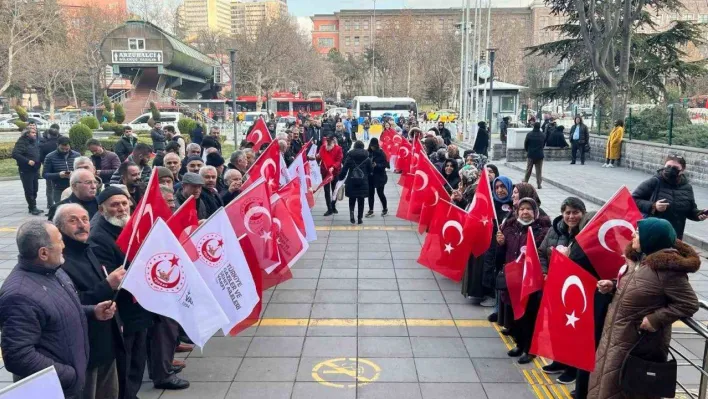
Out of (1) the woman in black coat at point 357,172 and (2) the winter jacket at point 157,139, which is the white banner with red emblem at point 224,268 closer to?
(1) the woman in black coat at point 357,172

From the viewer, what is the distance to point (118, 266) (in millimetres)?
4418

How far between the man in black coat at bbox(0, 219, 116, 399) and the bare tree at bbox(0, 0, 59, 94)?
3089 cm

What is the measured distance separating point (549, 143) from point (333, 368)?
1922 centimetres

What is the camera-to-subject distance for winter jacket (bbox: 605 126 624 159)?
1931 cm

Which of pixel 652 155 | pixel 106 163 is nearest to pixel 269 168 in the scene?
pixel 106 163

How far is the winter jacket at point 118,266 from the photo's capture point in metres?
4.31

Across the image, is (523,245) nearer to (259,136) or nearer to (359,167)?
(359,167)

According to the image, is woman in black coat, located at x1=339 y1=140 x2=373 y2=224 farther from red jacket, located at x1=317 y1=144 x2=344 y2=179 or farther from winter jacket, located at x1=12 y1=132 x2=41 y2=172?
winter jacket, located at x1=12 y1=132 x2=41 y2=172

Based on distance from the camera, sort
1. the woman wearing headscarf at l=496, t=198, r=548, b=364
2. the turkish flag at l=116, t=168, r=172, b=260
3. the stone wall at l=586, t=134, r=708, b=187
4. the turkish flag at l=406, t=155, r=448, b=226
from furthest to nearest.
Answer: the stone wall at l=586, t=134, r=708, b=187, the turkish flag at l=406, t=155, r=448, b=226, the woman wearing headscarf at l=496, t=198, r=548, b=364, the turkish flag at l=116, t=168, r=172, b=260

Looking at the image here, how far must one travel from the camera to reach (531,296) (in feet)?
18.1

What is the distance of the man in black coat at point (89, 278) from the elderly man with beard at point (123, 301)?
21 cm

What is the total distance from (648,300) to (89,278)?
3.48m

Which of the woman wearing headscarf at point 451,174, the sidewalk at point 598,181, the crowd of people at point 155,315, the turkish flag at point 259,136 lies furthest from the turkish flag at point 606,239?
the turkish flag at point 259,136

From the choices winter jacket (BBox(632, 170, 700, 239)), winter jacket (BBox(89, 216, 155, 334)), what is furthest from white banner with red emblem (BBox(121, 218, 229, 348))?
winter jacket (BBox(632, 170, 700, 239))
